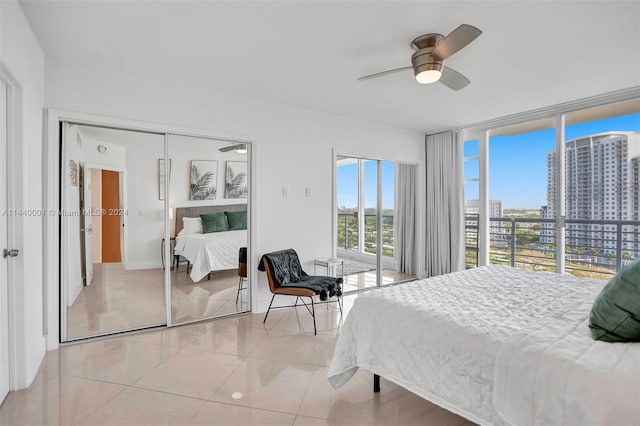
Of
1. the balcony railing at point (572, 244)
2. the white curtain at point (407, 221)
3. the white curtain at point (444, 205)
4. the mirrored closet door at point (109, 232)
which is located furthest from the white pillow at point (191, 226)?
the balcony railing at point (572, 244)

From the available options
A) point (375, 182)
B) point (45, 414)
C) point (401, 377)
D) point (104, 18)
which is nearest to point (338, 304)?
point (375, 182)

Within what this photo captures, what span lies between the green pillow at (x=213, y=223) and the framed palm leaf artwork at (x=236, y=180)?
0.25 m

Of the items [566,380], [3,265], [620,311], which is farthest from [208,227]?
[620,311]

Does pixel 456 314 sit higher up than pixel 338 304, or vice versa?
pixel 456 314

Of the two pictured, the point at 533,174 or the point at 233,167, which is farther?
the point at 533,174

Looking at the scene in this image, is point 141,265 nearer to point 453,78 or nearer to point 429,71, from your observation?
point 429,71

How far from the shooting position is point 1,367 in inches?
77.9

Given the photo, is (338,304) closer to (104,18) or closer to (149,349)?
(149,349)

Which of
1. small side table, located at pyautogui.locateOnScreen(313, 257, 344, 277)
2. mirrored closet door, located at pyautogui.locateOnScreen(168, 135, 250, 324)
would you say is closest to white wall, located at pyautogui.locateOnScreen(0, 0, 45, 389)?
mirrored closet door, located at pyautogui.locateOnScreen(168, 135, 250, 324)

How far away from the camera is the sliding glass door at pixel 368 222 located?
512 cm

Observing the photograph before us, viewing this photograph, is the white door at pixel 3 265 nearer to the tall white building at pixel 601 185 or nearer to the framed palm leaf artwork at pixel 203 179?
the framed palm leaf artwork at pixel 203 179

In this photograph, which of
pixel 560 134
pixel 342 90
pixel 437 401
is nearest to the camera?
pixel 437 401

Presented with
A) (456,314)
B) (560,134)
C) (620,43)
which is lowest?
(456,314)

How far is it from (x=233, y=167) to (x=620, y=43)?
3552mm
